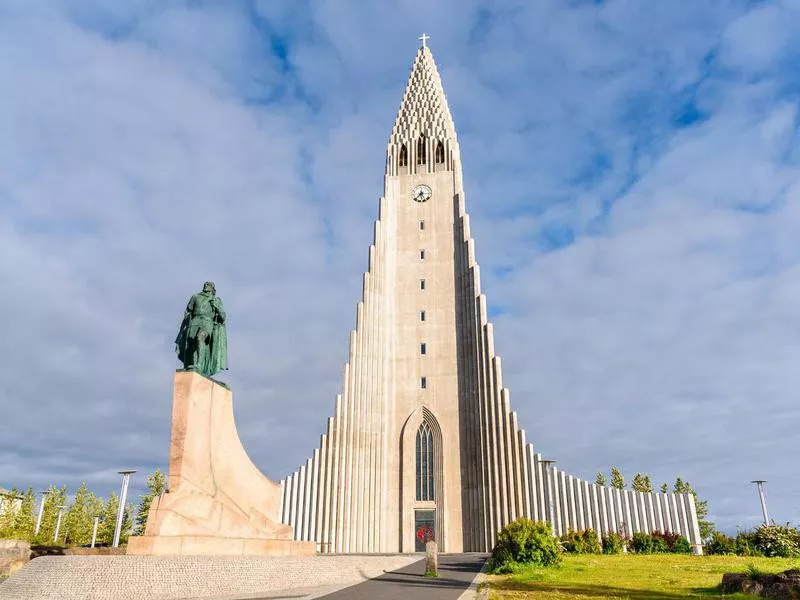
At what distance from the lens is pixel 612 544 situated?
27.2m

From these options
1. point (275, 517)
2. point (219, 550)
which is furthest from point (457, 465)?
point (219, 550)

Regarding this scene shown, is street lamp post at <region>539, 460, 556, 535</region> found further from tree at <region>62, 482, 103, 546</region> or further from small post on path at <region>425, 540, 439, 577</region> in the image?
tree at <region>62, 482, 103, 546</region>

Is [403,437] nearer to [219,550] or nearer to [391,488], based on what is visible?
[391,488]

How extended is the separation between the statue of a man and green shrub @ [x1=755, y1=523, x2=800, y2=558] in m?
20.3

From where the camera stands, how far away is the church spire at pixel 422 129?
144 feet

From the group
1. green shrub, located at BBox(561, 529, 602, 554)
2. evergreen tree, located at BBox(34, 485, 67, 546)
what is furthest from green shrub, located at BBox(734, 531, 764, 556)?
evergreen tree, located at BBox(34, 485, 67, 546)

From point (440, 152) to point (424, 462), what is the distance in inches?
923

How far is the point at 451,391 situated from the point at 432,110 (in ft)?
78.3

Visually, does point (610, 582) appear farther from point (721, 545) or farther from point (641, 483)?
point (641, 483)

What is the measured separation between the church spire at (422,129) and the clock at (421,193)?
1.62 meters

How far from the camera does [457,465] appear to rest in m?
34.6

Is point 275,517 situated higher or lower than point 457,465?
lower

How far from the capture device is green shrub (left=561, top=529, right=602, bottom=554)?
26703 millimetres

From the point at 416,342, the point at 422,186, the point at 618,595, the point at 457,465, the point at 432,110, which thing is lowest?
the point at 618,595
